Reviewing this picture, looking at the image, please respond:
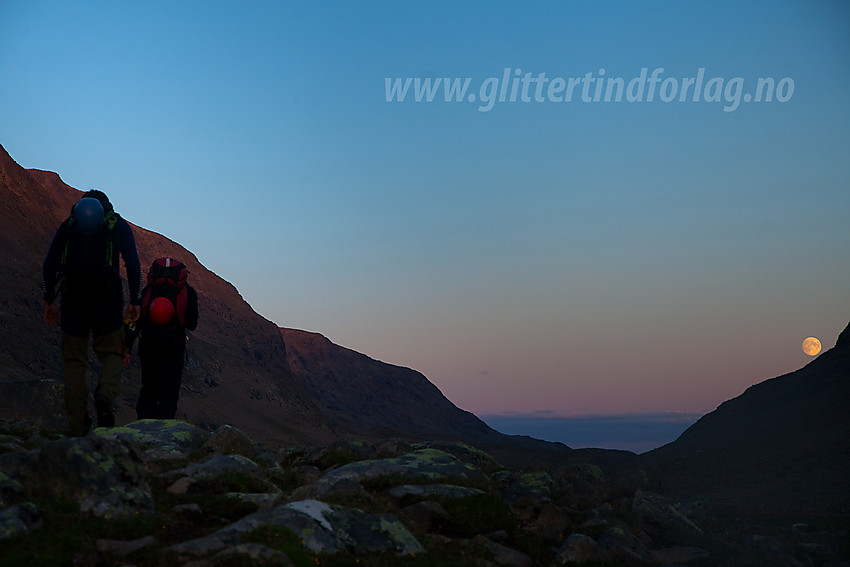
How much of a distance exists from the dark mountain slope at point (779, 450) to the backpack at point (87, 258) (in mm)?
18969

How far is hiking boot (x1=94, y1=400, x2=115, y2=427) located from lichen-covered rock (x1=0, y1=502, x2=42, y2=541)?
3124 millimetres

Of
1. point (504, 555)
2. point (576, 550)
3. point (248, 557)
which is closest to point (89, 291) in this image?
point (248, 557)

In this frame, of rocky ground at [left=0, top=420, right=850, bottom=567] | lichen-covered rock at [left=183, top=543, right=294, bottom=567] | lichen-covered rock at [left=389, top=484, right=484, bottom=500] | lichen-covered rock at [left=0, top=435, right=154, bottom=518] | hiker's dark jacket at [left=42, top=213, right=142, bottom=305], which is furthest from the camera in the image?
lichen-covered rock at [left=389, top=484, right=484, bottom=500]

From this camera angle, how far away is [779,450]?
240 feet

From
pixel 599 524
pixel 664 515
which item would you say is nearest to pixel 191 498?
pixel 599 524

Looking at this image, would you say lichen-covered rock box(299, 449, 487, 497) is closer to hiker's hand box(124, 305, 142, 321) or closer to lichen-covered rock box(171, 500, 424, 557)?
lichen-covered rock box(171, 500, 424, 557)

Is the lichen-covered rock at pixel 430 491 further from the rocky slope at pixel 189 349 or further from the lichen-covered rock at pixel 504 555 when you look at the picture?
the rocky slope at pixel 189 349

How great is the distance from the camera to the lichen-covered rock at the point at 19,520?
5.75m

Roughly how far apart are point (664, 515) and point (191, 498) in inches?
371

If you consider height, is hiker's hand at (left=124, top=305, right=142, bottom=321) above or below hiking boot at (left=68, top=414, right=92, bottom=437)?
above

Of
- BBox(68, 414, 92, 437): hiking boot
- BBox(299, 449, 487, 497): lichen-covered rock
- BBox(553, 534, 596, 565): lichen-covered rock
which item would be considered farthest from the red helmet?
BBox(553, 534, 596, 565): lichen-covered rock

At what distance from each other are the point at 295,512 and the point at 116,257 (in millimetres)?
4533

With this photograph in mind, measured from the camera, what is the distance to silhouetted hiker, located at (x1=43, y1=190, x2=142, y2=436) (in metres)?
8.86

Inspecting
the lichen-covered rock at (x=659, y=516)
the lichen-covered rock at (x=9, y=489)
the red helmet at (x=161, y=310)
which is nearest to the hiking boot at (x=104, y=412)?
the red helmet at (x=161, y=310)
